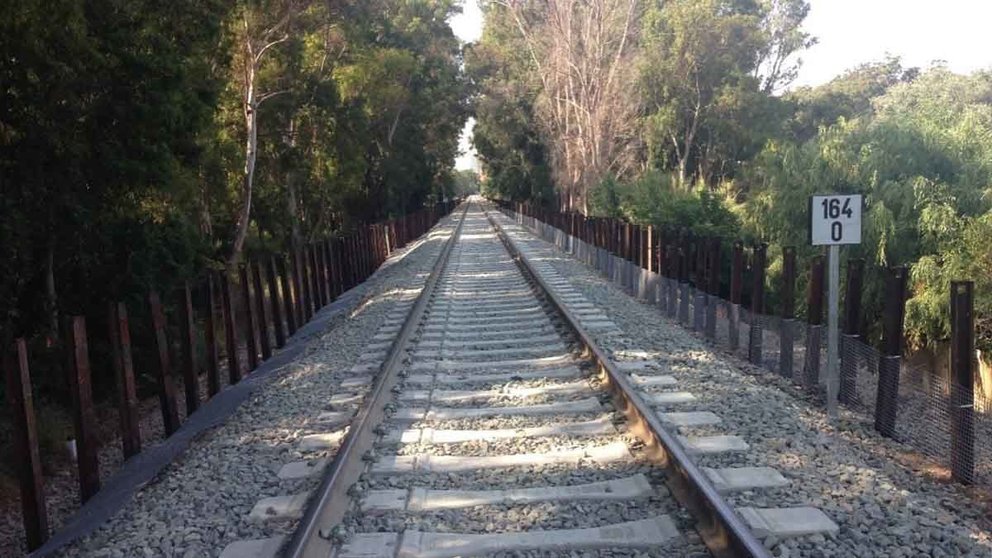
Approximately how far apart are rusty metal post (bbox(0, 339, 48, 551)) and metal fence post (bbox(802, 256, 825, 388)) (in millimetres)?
6932

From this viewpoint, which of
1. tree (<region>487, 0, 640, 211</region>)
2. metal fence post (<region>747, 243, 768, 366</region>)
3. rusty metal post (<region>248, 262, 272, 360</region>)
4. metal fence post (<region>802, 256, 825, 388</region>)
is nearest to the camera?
metal fence post (<region>802, 256, 825, 388</region>)

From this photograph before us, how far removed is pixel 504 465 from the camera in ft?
19.3

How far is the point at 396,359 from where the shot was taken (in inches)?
369

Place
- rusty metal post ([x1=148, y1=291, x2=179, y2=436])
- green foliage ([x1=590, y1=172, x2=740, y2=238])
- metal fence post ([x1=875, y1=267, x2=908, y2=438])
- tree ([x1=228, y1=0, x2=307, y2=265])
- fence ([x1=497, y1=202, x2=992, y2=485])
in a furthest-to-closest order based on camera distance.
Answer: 1. green foliage ([x1=590, y1=172, x2=740, y2=238])
2. tree ([x1=228, y1=0, x2=307, y2=265])
3. rusty metal post ([x1=148, y1=291, x2=179, y2=436])
4. metal fence post ([x1=875, y1=267, x2=908, y2=438])
5. fence ([x1=497, y1=202, x2=992, y2=485])

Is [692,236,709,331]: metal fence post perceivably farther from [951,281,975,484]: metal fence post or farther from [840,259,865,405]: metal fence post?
[951,281,975,484]: metal fence post

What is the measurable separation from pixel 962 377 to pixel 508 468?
11.2 ft

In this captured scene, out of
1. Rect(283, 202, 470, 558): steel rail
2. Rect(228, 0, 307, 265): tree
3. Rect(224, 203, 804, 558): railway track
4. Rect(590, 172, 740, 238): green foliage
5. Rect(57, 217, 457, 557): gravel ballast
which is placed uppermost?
Rect(228, 0, 307, 265): tree

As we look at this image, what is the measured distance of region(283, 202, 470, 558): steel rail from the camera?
450cm

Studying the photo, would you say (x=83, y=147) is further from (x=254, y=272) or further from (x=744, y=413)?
(x=744, y=413)

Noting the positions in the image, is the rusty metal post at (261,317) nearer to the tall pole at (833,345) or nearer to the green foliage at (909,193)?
the tall pole at (833,345)

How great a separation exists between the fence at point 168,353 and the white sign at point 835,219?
5.92 metres

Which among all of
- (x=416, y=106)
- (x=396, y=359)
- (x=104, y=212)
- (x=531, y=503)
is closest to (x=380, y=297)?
(x=104, y=212)

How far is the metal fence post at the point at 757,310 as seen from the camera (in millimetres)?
10203

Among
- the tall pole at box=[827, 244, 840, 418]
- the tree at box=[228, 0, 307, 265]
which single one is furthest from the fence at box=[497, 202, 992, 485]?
the tree at box=[228, 0, 307, 265]
